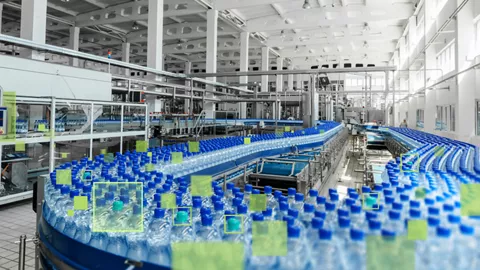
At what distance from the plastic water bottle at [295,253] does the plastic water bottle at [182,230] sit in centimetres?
32

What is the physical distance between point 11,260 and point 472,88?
8.86 m

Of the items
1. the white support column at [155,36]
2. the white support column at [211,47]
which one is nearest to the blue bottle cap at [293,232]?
the white support column at [155,36]

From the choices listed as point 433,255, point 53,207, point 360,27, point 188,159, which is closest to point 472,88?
point 188,159

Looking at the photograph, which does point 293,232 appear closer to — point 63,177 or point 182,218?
point 182,218

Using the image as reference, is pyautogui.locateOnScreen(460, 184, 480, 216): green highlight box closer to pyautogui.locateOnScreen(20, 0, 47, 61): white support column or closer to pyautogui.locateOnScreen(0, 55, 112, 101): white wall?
pyautogui.locateOnScreen(0, 55, 112, 101): white wall

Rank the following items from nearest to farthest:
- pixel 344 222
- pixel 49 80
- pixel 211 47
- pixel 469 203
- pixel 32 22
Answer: pixel 344 222 < pixel 469 203 < pixel 49 80 < pixel 32 22 < pixel 211 47

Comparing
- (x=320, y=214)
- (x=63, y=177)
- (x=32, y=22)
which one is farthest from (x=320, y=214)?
(x=32, y=22)

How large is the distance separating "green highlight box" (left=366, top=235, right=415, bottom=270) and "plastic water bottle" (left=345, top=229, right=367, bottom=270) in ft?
0.06

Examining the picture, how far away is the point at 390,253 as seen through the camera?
0.91 meters

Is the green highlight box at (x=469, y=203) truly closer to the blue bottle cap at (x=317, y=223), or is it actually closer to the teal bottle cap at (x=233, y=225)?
the blue bottle cap at (x=317, y=223)

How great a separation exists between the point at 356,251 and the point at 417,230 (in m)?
0.19

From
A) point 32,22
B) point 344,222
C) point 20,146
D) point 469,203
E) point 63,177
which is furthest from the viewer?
point 32,22

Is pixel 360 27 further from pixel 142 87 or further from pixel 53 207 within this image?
pixel 53 207

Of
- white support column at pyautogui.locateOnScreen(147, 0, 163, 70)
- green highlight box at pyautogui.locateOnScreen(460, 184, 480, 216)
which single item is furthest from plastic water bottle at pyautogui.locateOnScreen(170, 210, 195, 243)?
white support column at pyautogui.locateOnScreen(147, 0, 163, 70)
